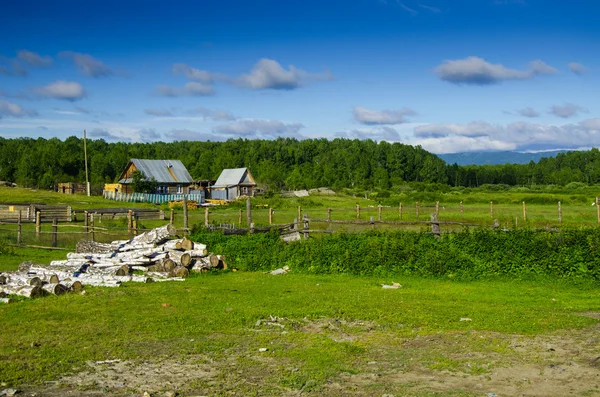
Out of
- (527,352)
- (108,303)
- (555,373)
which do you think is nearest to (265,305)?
(108,303)

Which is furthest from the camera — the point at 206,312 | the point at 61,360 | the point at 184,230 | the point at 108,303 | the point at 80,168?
the point at 80,168

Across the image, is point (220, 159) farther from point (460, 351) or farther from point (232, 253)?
point (460, 351)

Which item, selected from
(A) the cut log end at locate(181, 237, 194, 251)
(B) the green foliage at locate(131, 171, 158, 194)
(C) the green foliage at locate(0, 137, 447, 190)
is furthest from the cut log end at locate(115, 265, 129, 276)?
(C) the green foliage at locate(0, 137, 447, 190)

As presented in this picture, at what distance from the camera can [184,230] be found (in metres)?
25.6

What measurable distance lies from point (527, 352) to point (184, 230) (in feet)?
58.9

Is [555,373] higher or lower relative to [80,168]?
lower

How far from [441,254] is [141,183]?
225ft

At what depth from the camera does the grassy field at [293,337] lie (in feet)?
28.1

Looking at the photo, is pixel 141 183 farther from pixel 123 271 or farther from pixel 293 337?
pixel 293 337

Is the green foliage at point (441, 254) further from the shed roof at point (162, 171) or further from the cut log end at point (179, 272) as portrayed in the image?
the shed roof at point (162, 171)

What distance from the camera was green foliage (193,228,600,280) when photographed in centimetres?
1847

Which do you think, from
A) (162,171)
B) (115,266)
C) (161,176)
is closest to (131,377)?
(115,266)

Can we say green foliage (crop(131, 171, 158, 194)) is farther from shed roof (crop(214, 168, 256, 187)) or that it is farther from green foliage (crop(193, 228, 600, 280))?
green foliage (crop(193, 228, 600, 280))

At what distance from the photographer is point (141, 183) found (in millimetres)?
82750
